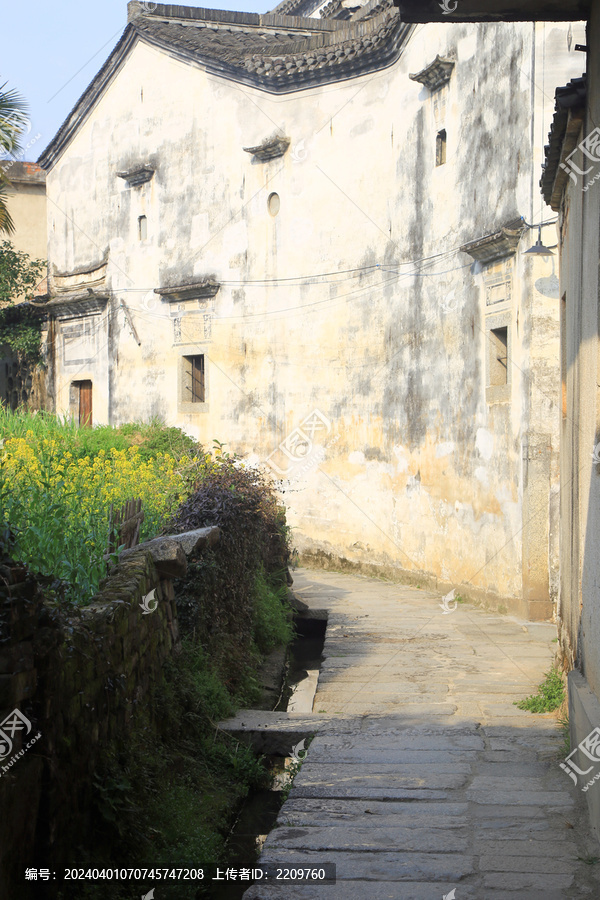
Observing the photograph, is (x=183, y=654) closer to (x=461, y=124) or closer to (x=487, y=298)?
(x=487, y=298)

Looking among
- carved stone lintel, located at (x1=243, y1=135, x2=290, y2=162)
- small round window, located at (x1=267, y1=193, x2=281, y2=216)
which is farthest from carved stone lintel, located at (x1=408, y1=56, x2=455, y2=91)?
small round window, located at (x1=267, y1=193, x2=281, y2=216)

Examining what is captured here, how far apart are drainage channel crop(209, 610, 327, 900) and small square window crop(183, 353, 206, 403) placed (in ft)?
25.6

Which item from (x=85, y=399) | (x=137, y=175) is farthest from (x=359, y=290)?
(x=85, y=399)

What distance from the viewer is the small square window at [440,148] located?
38.8 ft

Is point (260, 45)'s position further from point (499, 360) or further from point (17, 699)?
point (17, 699)

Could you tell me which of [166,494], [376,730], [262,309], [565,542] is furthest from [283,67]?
[376,730]

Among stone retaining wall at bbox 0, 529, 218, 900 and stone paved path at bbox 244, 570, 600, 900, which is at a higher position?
stone retaining wall at bbox 0, 529, 218, 900

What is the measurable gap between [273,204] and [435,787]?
12129mm

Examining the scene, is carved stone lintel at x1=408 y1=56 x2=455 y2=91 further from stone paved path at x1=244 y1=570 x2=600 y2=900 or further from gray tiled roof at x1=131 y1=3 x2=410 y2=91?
stone paved path at x1=244 y1=570 x2=600 y2=900

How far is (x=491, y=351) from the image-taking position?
1055 cm

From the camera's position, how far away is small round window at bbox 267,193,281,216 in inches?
597

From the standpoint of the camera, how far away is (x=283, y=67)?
14391mm

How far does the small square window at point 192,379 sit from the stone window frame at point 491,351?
24.9 ft

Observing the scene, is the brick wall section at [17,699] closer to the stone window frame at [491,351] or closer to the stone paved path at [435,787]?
the stone paved path at [435,787]
